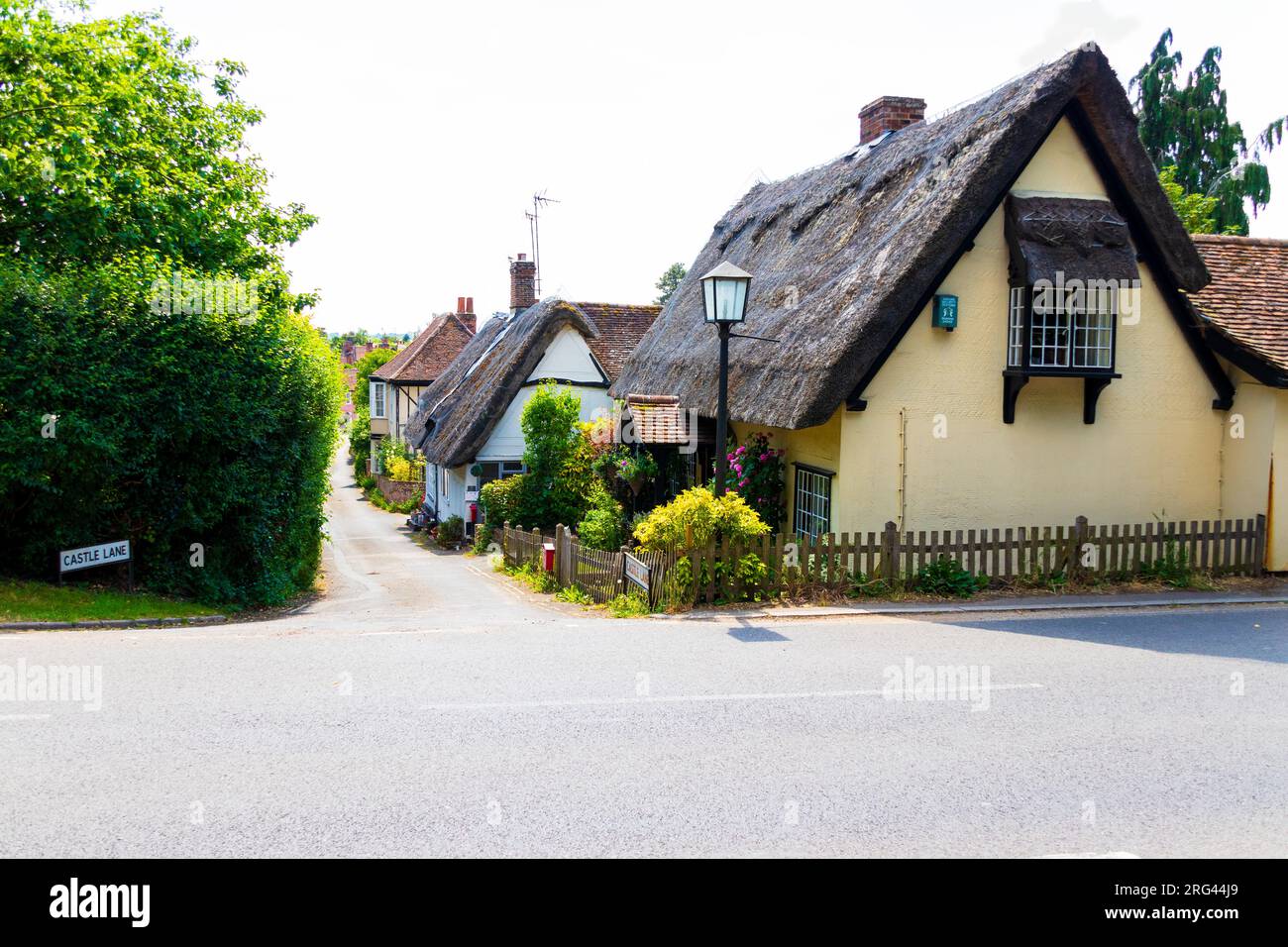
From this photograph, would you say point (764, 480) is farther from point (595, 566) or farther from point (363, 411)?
point (363, 411)

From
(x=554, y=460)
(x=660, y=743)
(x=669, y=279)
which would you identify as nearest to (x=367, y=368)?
(x=669, y=279)

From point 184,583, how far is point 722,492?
25.5 feet

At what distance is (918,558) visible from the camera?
13031 mm

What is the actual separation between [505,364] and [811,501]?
18.2 metres

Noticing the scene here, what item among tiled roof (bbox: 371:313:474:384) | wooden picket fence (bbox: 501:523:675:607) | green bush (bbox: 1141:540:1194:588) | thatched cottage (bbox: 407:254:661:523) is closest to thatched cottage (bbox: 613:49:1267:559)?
green bush (bbox: 1141:540:1194:588)

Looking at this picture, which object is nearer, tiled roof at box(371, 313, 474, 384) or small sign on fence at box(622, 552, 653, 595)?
small sign on fence at box(622, 552, 653, 595)

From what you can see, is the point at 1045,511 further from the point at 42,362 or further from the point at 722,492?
the point at 42,362

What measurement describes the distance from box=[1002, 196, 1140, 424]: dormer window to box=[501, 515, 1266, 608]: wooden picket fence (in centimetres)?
200

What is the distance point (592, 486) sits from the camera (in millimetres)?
24484

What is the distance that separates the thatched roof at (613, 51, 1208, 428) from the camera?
42.7 feet

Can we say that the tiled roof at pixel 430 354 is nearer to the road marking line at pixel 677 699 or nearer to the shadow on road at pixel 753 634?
the shadow on road at pixel 753 634

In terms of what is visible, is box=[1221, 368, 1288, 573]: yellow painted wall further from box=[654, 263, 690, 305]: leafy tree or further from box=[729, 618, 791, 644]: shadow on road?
box=[654, 263, 690, 305]: leafy tree

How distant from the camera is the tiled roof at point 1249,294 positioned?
553 inches
